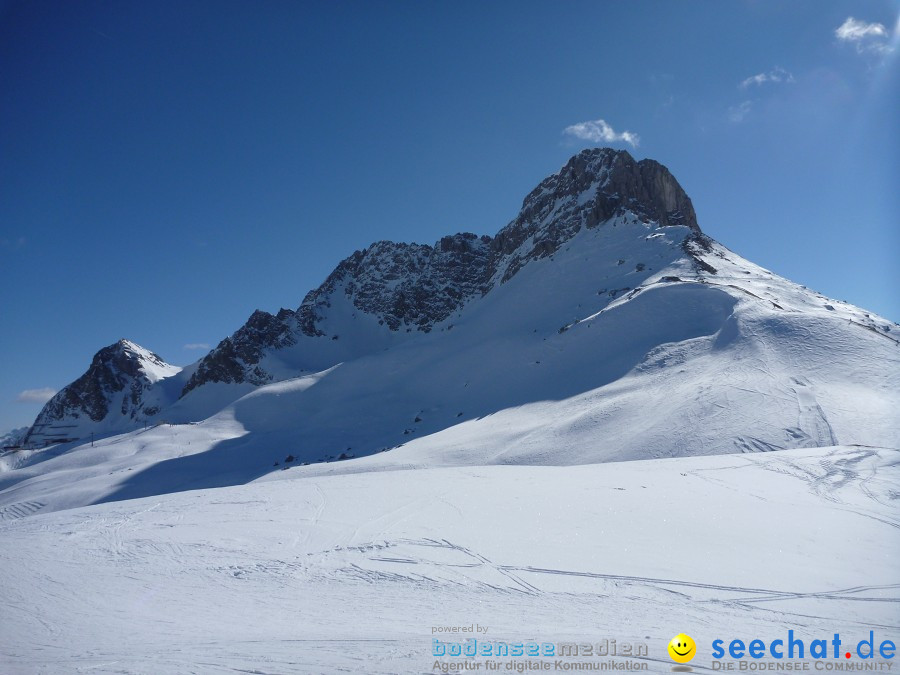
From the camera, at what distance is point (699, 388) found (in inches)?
1105

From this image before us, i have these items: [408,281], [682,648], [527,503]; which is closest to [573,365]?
[527,503]

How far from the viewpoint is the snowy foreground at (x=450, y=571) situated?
6656 mm

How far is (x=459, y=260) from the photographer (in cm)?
11144

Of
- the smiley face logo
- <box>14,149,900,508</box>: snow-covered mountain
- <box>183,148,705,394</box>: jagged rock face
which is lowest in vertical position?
the smiley face logo

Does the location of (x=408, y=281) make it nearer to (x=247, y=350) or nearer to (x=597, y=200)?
(x=247, y=350)

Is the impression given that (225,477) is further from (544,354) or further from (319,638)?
(319,638)

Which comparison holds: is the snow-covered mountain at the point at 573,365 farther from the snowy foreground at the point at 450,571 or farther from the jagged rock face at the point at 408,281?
the snowy foreground at the point at 450,571

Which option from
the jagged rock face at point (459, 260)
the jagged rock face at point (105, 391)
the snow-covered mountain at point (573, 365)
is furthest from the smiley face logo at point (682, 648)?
the jagged rock face at point (105, 391)

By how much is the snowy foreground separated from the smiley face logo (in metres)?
0.11

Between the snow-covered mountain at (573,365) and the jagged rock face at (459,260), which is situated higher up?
the jagged rock face at (459,260)

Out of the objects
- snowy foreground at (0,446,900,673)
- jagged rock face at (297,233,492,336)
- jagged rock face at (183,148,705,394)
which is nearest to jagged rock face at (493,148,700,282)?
jagged rock face at (183,148,705,394)

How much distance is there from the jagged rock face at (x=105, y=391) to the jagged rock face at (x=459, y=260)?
28.7 metres

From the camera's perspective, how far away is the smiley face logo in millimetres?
6027

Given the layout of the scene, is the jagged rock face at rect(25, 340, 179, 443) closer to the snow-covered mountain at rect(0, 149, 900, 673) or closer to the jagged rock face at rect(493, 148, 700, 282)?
the snow-covered mountain at rect(0, 149, 900, 673)
